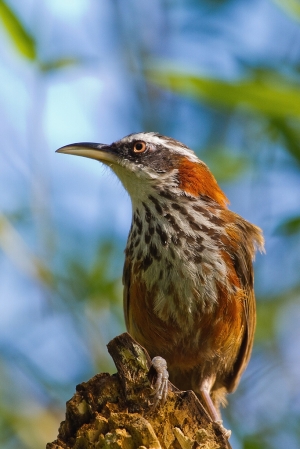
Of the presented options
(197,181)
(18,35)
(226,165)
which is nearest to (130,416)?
(197,181)

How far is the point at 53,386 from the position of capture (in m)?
6.82

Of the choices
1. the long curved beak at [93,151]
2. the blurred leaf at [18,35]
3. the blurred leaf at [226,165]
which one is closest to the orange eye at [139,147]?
the long curved beak at [93,151]

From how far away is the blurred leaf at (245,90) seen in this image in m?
5.23

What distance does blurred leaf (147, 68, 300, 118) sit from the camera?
5230mm

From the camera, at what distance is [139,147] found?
645 cm

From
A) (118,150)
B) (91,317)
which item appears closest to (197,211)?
(118,150)

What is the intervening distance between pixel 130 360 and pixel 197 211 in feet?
7.43

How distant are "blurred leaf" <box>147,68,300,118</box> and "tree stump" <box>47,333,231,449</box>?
7.24 feet

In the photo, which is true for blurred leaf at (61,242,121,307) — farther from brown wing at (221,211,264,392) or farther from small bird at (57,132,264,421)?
brown wing at (221,211,264,392)

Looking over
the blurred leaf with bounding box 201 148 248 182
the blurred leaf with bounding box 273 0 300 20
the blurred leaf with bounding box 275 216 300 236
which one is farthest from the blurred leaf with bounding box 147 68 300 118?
the blurred leaf with bounding box 201 148 248 182

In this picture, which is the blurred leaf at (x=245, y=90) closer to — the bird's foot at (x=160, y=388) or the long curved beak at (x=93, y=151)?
the long curved beak at (x=93, y=151)

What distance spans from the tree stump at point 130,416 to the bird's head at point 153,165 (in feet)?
8.02

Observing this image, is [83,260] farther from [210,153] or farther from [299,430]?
[299,430]

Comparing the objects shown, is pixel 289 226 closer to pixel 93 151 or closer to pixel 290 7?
pixel 290 7
